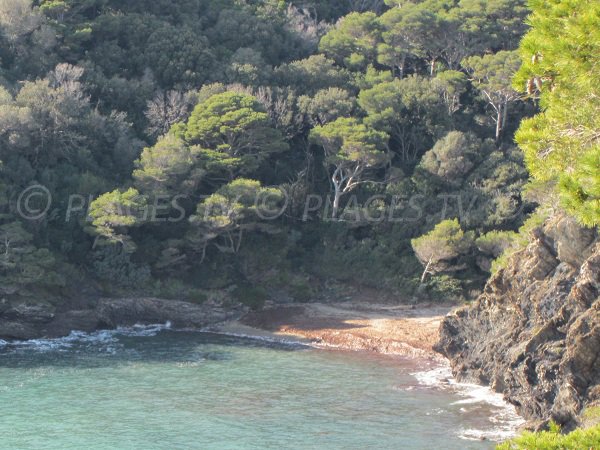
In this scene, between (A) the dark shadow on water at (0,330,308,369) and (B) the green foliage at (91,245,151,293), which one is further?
(B) the green foliage at (91,245,151,293)

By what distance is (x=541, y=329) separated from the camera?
2712cm

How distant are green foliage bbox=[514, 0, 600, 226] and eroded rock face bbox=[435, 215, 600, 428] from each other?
1118 centimetres

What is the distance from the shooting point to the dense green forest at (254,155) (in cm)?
3950

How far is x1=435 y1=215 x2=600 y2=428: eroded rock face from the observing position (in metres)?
24.3

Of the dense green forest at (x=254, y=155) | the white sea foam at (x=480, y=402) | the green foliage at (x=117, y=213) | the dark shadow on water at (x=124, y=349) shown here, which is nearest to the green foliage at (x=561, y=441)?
the white sea foam at (x=480, y=402)

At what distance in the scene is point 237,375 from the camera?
32000 mm

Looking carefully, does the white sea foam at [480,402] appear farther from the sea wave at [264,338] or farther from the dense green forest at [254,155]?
the dense green forest at [254,155]

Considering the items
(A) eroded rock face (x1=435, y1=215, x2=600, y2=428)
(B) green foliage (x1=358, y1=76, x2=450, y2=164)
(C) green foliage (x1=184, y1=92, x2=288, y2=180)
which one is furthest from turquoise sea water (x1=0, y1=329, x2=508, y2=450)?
(B) green foliage (x1=358, y1=76, x2=450, y2=164)

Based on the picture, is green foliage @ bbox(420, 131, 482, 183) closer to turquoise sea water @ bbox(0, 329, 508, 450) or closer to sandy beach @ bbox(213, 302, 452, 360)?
sandy beach @ bbox(213, 302, 452, 360)

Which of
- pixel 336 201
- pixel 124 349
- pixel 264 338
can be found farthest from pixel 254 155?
pixel 124 349

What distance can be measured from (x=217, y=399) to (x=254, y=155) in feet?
52.7

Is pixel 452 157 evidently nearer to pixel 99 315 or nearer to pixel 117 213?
pixel 117 213

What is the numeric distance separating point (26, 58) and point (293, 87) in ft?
40.8

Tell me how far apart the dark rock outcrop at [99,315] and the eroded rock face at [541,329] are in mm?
10618
